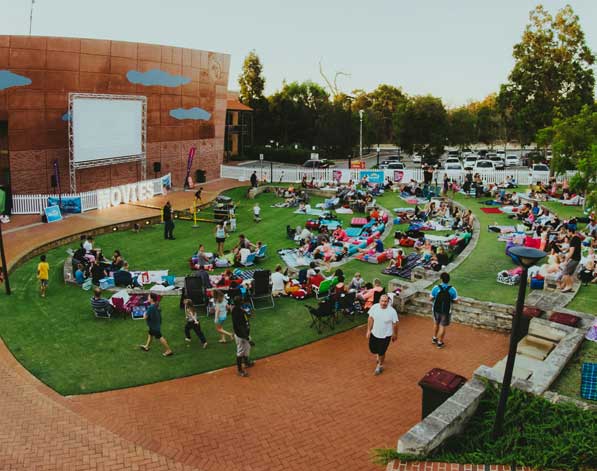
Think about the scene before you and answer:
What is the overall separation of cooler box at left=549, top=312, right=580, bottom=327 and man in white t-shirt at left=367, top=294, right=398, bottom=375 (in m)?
3.70

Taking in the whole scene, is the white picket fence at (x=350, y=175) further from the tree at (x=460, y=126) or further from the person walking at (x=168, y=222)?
the tree at (x=460, y=126)

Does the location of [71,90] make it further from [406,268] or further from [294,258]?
[406,268]

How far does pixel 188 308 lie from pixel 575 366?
25.3 ft

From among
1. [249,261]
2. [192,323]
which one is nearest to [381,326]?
[192,323]

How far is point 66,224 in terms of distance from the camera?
81.0 ft

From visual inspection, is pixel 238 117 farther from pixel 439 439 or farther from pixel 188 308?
pixel 439 439

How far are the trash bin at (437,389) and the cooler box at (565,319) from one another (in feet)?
13.1

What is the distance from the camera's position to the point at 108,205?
29.0 m

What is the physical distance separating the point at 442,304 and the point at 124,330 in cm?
762

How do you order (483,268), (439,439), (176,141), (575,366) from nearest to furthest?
(439,439) < (575,366) < (483,268) < (176,141)

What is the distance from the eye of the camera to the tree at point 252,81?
6750 centimetres

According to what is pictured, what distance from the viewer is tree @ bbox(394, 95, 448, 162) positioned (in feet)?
154

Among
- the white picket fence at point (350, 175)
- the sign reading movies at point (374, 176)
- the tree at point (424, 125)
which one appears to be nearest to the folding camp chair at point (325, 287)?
the white picket fence at point (350, 175)

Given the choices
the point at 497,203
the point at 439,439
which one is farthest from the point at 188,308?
the point at 497,203
